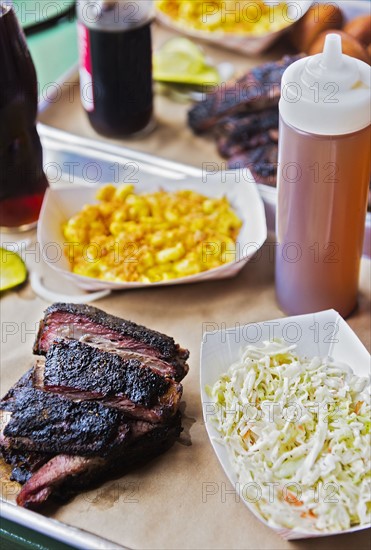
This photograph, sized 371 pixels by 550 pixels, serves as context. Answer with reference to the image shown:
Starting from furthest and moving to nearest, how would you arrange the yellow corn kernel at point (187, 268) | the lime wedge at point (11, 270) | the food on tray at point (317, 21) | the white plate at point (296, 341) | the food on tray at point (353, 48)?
Result: the food on tray at point (317, 21) → the food on tray at point (353, 48) → the lime wedge at point (11, 270) → the yellow corn kernel at point (187, 268) → the white plate at point (296, 341)

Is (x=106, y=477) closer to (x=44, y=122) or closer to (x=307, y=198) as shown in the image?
(x=307, y=198)

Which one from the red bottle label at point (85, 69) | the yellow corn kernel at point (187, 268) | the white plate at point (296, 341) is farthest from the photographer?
the red bottle label at point (85, 69)

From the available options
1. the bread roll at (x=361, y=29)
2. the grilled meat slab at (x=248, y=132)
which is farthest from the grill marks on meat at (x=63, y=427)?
the bread roll at (x=361, y=29)

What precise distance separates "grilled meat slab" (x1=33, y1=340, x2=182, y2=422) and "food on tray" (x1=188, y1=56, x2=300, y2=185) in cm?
82

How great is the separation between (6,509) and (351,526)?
60 centimetres

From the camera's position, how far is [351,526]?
1.18 meters

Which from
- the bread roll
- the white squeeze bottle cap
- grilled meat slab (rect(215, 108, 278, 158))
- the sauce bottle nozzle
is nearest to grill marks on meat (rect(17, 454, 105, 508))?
the white squeeze bottle cap

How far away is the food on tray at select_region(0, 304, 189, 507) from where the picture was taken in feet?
4.22

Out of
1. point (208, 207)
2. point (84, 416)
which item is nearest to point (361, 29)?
point (208, 207)

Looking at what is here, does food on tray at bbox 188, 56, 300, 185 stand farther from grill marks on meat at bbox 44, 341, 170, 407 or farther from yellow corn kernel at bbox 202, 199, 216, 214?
grill marks on meat at bbox 44, 341, 170, 407

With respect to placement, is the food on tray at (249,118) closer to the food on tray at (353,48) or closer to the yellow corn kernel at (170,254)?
the food on tray at (353,48)

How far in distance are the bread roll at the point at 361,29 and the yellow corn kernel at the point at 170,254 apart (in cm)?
85

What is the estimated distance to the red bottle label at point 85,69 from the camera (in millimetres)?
2021

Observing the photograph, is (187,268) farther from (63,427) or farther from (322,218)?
(63,427)
